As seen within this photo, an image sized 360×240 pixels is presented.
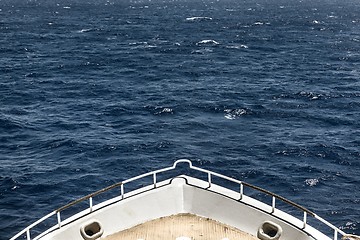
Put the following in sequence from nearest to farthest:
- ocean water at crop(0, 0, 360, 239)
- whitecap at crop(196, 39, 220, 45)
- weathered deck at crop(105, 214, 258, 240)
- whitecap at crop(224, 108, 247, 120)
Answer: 1. weathered deck at crop(105, 214, 258, 240)
2. ocean water at crop(0, 0, 360, 239)
3. whitecap at crop(224, 108, 247, 120)
4. whitecap at crop(196, 39, 220, 45)

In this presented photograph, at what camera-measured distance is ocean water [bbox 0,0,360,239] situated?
47.2 meters

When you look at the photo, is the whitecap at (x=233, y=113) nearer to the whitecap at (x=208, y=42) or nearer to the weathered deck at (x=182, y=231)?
the weathered deck at (x=182, y=231)

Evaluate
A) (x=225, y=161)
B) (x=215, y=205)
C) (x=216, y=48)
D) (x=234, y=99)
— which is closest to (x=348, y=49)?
(x=216, y=48)

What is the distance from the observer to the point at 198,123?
6197 centimetres

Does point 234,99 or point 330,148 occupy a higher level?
point 234,99

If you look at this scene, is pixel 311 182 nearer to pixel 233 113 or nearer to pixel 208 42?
pixel 233 113

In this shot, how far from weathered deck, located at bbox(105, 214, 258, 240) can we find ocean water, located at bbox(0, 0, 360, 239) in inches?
840

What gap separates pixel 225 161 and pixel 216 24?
13784cm

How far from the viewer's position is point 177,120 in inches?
2525

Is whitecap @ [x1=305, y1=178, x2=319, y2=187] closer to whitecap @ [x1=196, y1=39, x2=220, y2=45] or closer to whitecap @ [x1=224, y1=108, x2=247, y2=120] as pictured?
whitecap @ [x1=224, y1=108, x2=247, y2=120]

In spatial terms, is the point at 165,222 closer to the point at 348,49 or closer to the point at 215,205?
the point at 215,205

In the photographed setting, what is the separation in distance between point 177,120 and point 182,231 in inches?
1686

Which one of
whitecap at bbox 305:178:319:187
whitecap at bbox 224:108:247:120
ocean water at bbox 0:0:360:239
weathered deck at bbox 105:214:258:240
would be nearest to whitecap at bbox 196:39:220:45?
ocean water at bbox 0:0:360:239

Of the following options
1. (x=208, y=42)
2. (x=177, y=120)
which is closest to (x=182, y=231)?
(x=177, y=120)
